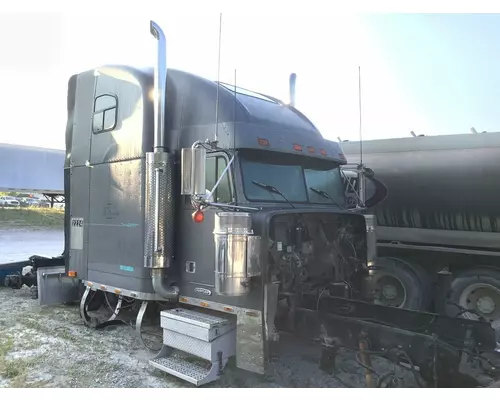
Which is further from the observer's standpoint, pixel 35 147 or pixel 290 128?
pixel 35 147

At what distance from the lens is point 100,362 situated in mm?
4828

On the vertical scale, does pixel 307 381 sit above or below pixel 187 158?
below

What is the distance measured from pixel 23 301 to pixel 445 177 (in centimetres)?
734

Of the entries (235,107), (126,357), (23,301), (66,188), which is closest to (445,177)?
(235,107)

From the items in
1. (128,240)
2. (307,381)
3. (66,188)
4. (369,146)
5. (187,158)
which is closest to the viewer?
(187,158)

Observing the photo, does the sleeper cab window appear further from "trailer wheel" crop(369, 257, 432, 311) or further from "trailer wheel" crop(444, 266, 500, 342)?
"trailer wheel" crop(444, 266, 500, 342)

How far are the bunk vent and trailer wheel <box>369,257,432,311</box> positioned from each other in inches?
128

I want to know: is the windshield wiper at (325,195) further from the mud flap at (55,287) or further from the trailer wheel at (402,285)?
the mud flap at (55,287)

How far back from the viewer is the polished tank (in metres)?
6.47

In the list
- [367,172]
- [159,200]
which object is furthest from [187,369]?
[367,172]

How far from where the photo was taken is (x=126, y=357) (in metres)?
5.02

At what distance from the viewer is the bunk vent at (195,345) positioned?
417 cm

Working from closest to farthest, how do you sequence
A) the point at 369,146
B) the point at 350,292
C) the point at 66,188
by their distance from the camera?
the point at 350,292 → the point at 66,188 → the point at 369,146

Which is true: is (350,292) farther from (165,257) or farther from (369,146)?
(369,146)
